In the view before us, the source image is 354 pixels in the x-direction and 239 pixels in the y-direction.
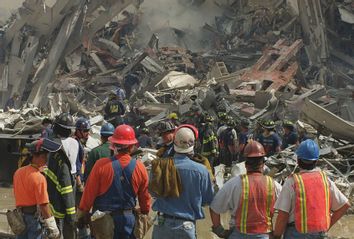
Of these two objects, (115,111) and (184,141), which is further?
(115,111)

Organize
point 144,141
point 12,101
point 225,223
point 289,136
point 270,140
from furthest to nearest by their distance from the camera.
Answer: point 12,101 < point 144,141 < point 289,136 < point 270,140 < point 225,223

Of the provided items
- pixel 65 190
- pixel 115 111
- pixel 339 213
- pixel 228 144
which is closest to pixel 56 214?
pixel 65 190

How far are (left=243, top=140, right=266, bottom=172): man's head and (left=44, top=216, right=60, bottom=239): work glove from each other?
1558 mm

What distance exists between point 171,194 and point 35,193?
3.41 ft

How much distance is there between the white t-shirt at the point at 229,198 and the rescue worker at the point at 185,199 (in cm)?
19

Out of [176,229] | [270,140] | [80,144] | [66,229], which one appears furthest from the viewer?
[270,140]

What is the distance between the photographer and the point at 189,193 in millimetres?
3896

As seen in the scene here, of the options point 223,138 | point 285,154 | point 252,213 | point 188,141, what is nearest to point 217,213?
point 252,213

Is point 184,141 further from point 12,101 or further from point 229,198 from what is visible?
point 12,101

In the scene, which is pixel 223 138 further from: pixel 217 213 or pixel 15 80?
pixel 15 80

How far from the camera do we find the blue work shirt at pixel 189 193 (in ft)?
12.7

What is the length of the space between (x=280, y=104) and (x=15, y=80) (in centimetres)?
906

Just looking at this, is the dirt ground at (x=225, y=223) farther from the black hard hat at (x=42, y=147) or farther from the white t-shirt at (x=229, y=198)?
the white t-shirt at (x=229, y=198)

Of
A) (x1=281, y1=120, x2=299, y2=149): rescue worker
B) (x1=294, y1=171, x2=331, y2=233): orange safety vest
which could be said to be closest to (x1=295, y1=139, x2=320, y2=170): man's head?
(x1=294, y1=171, x2=331, y2=233): orange safety vest
